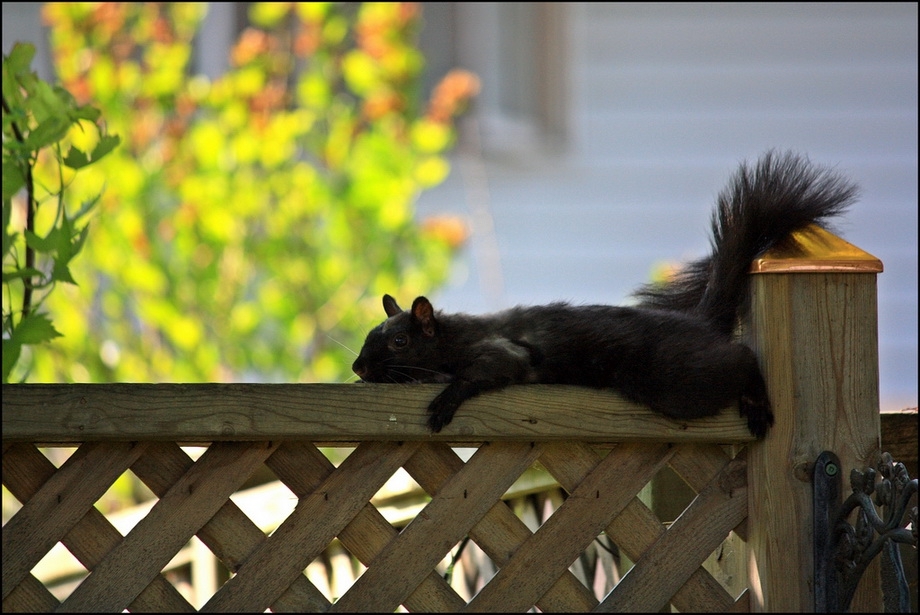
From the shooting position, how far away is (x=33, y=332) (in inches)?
67.4

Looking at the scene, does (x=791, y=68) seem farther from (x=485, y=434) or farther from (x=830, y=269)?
(x=485, y=434)

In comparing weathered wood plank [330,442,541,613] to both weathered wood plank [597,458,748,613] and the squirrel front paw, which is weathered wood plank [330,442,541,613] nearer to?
the squirrel front paw

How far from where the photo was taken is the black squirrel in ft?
5.38

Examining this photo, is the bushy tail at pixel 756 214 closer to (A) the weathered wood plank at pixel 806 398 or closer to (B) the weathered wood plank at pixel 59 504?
(A) the weathered wood plank at pixel 806 398

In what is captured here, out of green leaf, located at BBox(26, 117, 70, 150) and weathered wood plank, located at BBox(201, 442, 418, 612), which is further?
green leaf, located at BBox(26, 117, 70, 150)

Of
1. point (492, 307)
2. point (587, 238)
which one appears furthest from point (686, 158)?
point (492, 307)

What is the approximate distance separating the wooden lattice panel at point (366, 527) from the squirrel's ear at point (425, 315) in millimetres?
484

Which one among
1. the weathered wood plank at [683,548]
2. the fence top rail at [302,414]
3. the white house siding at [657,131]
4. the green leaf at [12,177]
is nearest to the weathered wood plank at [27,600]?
the fence top rail at [302,414]

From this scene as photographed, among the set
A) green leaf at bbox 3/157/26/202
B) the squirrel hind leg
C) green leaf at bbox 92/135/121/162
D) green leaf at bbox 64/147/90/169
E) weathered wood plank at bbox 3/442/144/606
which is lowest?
weathered wood plank at bbox 3/442/144/606

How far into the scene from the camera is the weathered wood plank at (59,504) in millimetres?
1516

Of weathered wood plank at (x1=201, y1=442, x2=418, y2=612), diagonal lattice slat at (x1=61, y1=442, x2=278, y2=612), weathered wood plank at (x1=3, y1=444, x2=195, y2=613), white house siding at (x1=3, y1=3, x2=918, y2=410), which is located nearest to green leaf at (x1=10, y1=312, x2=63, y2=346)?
weathered wood plank at (x1=3, y1=444, x2=195, y2=613)

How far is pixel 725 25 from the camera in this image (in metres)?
4.98

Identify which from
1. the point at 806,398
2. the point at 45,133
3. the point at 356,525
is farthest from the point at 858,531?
the point at 45,133

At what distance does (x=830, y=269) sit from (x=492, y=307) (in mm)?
3036
